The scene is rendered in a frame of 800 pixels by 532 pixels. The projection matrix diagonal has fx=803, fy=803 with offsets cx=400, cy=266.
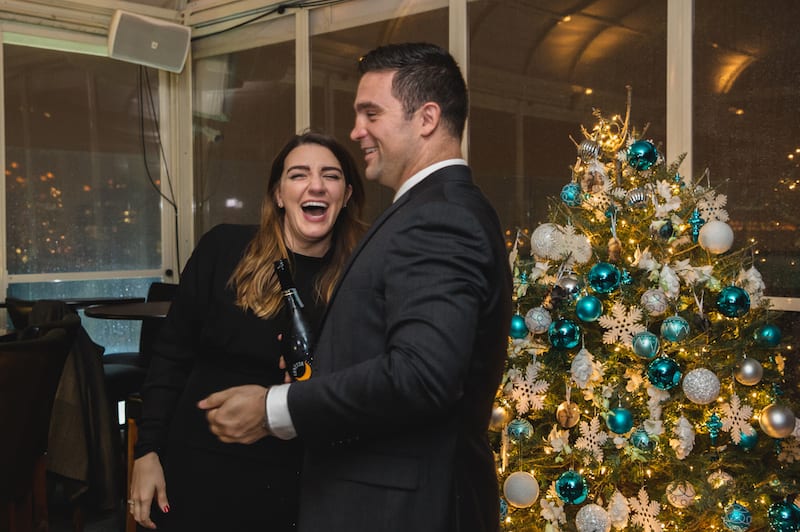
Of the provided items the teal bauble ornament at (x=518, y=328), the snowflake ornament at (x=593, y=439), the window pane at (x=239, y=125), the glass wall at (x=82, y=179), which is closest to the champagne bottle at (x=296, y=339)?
the teal bauble ornament at (x=518, y=328)

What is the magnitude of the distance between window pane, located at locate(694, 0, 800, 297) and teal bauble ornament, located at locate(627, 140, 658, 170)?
0.52m

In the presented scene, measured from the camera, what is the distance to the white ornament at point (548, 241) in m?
2.62

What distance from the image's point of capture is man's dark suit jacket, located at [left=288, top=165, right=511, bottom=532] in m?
1.10

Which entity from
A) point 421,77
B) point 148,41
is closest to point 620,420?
point 421,77

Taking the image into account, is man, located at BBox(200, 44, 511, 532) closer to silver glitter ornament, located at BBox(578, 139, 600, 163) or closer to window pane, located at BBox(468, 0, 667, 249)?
silver glitter ornament, located at BBox(578, 139, 600, 163)

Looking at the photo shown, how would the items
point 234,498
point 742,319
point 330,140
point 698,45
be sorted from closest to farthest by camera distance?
point 234,498
point 330,140
point 742,319
point 698,45

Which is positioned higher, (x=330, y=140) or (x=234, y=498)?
(x=330, y=140)

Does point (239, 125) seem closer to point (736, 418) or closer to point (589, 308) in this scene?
point (589, 308)

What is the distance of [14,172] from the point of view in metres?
5.28

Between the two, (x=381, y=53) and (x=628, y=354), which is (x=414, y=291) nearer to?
(x=381, y=53)

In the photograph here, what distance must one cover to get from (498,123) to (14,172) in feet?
10.8

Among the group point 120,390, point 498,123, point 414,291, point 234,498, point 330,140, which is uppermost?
point 498,123

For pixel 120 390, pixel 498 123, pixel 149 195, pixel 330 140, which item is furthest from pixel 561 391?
pixel 149 195

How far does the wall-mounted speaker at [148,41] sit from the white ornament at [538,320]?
379cm
